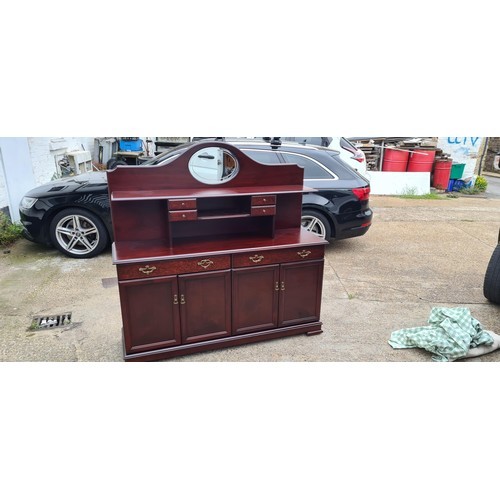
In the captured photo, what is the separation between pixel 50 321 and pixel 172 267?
1.66 m

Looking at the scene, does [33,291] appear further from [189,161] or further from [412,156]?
[412,156]

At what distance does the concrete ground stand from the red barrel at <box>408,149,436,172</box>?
4646 mm

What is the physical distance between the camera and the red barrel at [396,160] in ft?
37.7

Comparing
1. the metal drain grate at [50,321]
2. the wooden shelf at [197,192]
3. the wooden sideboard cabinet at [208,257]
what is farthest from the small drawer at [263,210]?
the metal drain grate at [50,321]

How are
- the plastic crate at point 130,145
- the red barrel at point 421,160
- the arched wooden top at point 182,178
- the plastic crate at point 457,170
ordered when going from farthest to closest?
the plastic crate at point 130,145
the plastic crate at point 457,170
the red barrel at point 421,160
the arched wooden top at point 182,178

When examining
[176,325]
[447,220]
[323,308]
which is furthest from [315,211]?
[447,220]

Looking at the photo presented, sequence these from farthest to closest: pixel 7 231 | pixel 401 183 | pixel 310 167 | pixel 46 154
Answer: pixel 401 183, pixel 46 154, pixel 7 231, pixel 310 167

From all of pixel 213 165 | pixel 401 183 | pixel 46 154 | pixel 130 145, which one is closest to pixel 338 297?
pixel 213 165

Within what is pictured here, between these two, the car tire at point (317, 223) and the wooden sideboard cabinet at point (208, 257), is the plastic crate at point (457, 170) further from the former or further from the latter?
the wooden sideboard cabinet at point (208, 257)

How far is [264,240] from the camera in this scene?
11.6 ft

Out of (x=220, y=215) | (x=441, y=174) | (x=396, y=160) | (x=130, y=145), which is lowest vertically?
(x=441, y=174)

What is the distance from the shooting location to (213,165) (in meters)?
3.90

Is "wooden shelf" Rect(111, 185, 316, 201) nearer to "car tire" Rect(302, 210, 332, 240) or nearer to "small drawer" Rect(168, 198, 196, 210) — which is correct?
"small drawer" Rect(168, 198, 196, 210)

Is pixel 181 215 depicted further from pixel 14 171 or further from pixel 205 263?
pixel 14 171
